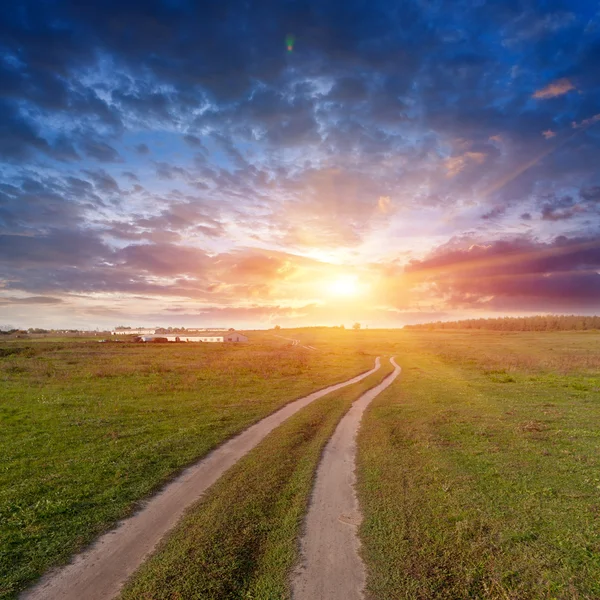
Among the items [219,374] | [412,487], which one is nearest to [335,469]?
[412,487]

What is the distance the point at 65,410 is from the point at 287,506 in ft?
62.0

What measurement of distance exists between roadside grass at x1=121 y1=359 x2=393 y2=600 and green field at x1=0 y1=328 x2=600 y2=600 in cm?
4

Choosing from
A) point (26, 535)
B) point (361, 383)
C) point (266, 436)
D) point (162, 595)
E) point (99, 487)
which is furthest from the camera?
point (361, 383)

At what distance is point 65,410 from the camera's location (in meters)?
23.8

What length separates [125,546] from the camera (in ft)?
29.3

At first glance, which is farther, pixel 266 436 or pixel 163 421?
pixel 163 421

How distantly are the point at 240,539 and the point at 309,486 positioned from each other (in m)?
3.74

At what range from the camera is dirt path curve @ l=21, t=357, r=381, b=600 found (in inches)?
292

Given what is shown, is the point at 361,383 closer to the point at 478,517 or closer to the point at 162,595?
the point at 478,517

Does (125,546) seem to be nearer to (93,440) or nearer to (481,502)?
(481,502)

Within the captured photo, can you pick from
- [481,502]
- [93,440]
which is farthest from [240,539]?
[93,440]

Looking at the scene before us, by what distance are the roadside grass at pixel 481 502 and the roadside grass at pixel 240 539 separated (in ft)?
6.33

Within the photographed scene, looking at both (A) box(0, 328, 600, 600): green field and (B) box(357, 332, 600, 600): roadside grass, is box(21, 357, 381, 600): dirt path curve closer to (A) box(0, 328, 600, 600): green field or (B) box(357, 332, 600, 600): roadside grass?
(A) box(0, 328, 600, 600): green field

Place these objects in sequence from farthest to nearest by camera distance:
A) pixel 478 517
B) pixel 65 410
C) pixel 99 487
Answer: pixel 65 410 → pixel 99 487 → pixel 478 517
